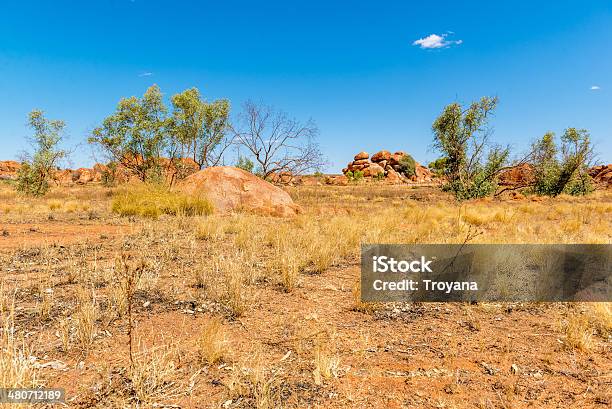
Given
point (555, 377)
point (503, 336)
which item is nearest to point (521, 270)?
point (503, 336)

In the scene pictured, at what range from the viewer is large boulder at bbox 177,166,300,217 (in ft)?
43.8

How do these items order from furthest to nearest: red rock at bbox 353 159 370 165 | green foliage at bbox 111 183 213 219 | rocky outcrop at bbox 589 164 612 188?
red rock at bbox 353 159 370 165
rocky outcrop at bbox 589 164 612 188
green foliage at bbox 111 183 213 219

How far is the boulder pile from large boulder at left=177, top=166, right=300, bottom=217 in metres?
72.1

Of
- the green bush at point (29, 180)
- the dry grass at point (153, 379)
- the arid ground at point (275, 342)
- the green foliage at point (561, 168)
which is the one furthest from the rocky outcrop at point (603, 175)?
the green bush at point (29, 180)

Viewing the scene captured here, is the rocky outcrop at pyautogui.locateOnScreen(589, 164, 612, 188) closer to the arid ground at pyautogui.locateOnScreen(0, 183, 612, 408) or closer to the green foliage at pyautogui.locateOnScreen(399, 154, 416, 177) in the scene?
the green foliage at pyautogui.locateOnScreen(399, 154, 416, 177)

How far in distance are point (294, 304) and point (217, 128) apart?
23504 millimetres

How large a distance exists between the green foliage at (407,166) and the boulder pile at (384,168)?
0.56 metres

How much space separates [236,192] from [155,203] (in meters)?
3.27

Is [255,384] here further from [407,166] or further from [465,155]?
[407,166]

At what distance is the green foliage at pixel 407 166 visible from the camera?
3615 inches

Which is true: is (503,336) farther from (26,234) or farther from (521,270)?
(26,234)

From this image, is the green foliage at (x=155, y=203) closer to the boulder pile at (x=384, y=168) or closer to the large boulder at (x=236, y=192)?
the large boulder at (x=236, y=192)

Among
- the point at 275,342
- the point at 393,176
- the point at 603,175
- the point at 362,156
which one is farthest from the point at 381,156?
the point at 275,342

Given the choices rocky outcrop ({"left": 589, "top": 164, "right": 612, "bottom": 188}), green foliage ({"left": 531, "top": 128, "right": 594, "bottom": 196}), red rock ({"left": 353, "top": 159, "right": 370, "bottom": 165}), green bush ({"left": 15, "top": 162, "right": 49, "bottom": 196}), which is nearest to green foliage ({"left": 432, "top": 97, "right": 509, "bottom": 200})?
green foliage ({"left": 531, "top": 128, "right": 594, "bottom": 196})
